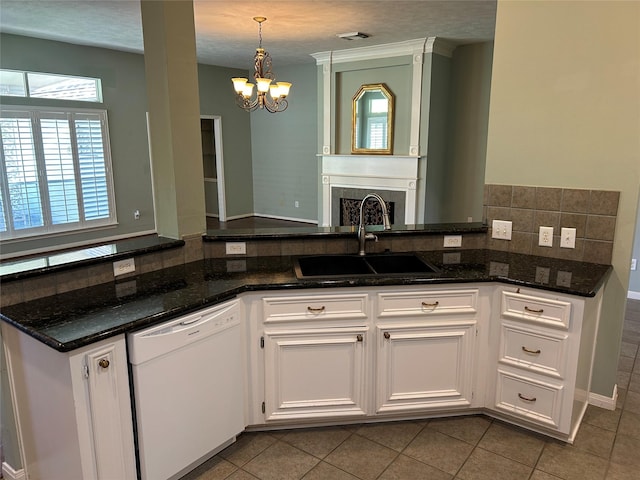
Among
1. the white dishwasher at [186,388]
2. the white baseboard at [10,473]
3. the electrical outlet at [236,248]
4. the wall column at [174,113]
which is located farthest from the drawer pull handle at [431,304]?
the white baseboard at [10,473]

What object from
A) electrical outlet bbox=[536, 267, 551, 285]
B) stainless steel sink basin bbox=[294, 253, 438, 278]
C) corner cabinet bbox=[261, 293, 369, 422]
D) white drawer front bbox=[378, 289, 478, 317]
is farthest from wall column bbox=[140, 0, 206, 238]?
electrical outlet bbox=[536, 267, 551, 285]

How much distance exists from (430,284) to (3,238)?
222 inches

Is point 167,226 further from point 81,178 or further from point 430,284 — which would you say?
point 81,178

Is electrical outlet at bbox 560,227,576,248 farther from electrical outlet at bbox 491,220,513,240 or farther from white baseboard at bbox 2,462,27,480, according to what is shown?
white baseboard at bbox 2,462,27,480

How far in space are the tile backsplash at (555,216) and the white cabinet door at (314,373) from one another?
121 centimetres

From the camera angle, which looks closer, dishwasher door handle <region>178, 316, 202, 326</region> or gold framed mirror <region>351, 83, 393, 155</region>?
dishwasher door handle <region>178, 316, 202, 326</region>

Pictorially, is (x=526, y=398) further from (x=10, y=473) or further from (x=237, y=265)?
(x=10, y=473)

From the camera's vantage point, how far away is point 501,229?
2922 millimetres

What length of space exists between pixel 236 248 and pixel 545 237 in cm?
183

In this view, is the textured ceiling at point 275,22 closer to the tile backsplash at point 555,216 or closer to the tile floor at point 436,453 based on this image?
the tile backsplash at point 555,216

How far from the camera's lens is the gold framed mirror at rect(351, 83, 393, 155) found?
6535mm

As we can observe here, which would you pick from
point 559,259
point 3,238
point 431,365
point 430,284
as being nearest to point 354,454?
point 431,365

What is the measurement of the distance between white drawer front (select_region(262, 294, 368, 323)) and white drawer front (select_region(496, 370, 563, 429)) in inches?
34.7

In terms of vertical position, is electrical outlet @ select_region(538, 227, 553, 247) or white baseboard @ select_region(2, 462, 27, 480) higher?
electrical outlet @ select_region(538, 227, 553, 247)
